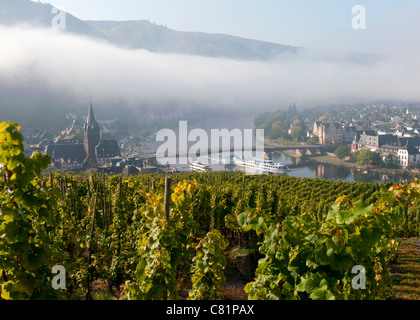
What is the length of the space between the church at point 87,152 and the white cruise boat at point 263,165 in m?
30.5

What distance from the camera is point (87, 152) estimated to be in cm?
7738

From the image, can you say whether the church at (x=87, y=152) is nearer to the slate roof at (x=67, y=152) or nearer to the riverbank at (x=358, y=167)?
the slate roof at (x=67, y=152)

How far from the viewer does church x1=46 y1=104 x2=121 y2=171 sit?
70.7 meters

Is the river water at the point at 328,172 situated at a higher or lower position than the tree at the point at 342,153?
lower

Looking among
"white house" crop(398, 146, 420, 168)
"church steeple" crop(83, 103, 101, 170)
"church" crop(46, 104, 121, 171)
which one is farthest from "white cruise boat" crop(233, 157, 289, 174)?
"white house" crop(398, 146, 420, 168)

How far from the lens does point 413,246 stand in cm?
1634

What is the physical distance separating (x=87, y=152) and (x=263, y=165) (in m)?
42.9

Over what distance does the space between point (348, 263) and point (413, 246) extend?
1632cm

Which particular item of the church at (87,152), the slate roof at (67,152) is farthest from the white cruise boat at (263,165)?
the slate roof at (67,152)

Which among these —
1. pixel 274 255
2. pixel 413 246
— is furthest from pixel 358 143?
pixel 274 255

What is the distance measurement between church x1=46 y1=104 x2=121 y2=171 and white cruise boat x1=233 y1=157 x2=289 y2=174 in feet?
100

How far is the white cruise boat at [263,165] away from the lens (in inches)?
2402

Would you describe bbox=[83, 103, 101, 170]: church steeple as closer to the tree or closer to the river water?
the river water
